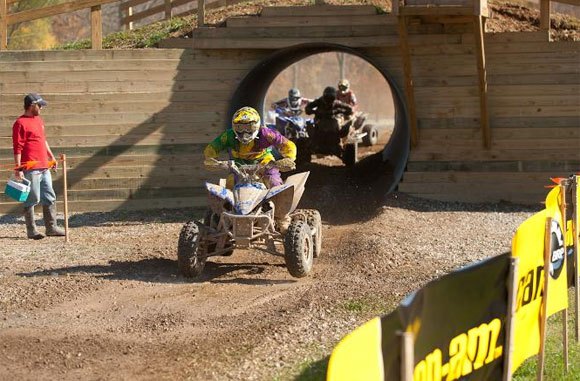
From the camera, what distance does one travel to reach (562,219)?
24.6ft

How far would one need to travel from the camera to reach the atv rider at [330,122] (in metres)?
21.1

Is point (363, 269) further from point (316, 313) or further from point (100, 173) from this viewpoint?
point (100, 173)

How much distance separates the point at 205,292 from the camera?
10531 mm

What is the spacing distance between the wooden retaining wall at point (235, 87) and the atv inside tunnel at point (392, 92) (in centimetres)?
36

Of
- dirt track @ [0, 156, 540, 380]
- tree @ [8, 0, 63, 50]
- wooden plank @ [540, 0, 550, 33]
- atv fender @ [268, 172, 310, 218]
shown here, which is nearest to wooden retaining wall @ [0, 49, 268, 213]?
dirt track @ [0, 156, 540, 380]

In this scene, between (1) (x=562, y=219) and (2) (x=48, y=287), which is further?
(2) (x=48, y=287)

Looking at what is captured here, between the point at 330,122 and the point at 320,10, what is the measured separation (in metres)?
4.84

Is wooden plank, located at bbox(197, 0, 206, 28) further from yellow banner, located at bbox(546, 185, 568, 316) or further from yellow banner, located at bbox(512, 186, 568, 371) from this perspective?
yellow banner, located at bbox(512, 186, 568, 371)

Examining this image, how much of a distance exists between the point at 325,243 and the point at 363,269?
6.71 ft

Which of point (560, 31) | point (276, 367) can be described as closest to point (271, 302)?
point (276, 367)

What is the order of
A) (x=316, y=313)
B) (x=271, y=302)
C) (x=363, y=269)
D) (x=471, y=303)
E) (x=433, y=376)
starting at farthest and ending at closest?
(x=363, y=269), (x=271, y=302), (x=316, y=313), (x=471, y=303), (x=433, y=376)

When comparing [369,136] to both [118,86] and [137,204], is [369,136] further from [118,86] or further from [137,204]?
[118,86]

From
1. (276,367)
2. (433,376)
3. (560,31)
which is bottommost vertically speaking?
(276,367)

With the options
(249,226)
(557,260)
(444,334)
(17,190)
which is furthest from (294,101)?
(444,334)
